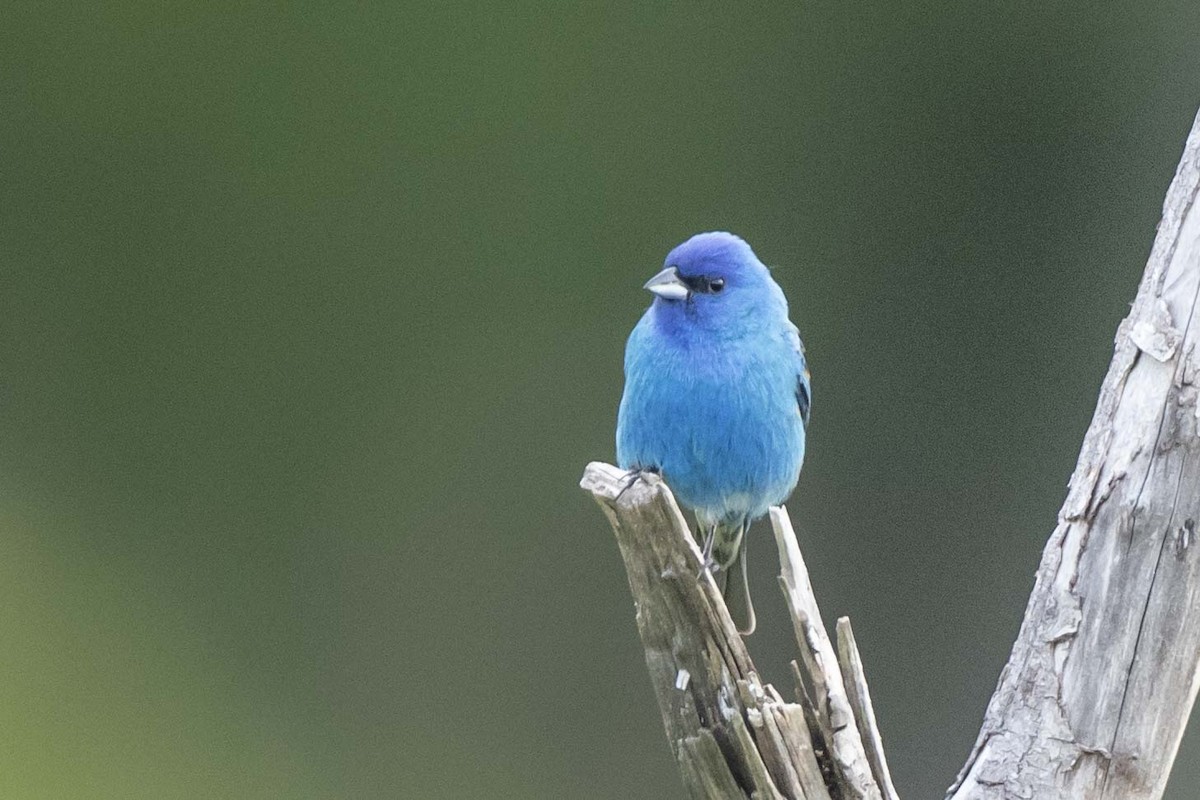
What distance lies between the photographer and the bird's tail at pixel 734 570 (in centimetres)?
331

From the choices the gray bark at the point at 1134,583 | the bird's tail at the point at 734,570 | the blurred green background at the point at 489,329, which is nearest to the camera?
the gray bark at the point at 1134,583

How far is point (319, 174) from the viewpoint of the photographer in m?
4.53

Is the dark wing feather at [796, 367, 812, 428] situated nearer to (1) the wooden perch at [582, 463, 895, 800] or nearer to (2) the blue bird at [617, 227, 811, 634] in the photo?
(2) the blue bird at [617, 227, 811, 634]

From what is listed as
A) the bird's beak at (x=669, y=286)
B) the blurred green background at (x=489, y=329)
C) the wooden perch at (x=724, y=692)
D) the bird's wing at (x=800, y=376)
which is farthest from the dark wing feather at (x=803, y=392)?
the blurred green background at (x=489, y=329)

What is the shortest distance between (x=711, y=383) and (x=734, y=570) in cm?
65

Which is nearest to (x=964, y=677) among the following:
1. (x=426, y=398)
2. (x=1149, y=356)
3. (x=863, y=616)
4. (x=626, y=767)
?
(x=863, y=616)

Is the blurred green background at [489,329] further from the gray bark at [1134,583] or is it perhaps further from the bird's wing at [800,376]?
the gray bark at [1134,583]

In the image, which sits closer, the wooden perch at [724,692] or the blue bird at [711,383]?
the wooden perch at [724,692]

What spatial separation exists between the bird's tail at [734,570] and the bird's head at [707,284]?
1.87 ft

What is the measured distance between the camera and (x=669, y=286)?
117 inches

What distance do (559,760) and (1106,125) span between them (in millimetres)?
2746

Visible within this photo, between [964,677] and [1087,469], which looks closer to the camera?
[1087,469]

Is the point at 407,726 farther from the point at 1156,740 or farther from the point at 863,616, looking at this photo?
the point at 1156,740

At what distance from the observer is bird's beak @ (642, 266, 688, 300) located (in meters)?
2.96
